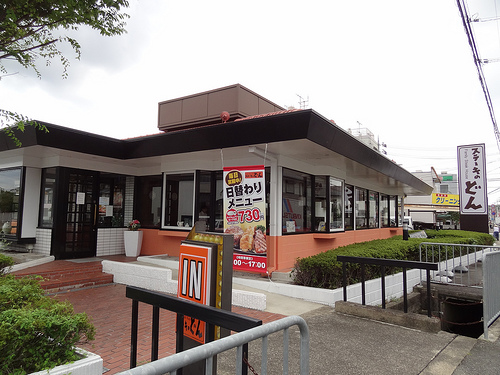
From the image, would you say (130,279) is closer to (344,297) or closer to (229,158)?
(229,158)

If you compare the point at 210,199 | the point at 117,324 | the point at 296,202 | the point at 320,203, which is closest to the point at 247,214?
the point at 296,202

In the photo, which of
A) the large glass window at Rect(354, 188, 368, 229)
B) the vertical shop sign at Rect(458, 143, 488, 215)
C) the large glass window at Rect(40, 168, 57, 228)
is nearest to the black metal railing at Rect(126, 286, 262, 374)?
the large glass window at Rect(40, 168, 57, 228)

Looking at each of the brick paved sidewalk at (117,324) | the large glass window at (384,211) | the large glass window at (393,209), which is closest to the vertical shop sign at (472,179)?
the large glass window at (393,209)

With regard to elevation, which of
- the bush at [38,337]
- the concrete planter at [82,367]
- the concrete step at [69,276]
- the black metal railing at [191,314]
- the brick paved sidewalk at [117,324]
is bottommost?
the brick paved sidewalk at [117,324]

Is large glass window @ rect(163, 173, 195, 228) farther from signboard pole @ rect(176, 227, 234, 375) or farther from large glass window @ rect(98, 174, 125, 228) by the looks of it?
signboard pole @ rect(176, 227, 234, 375)

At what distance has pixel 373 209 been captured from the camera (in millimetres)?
14352

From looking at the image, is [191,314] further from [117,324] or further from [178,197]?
[178,197]

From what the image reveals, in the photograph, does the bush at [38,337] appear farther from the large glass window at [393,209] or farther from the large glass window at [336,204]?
the large glass window at [393,209]

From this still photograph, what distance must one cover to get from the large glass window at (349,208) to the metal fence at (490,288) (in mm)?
5766

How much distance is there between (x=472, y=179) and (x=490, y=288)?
43.2 ft

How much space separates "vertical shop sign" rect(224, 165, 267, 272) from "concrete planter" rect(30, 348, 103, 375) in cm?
464

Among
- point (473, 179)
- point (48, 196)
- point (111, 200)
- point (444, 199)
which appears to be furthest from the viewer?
point (444, 199)

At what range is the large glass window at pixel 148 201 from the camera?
1061cm

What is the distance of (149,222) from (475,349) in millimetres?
9048
